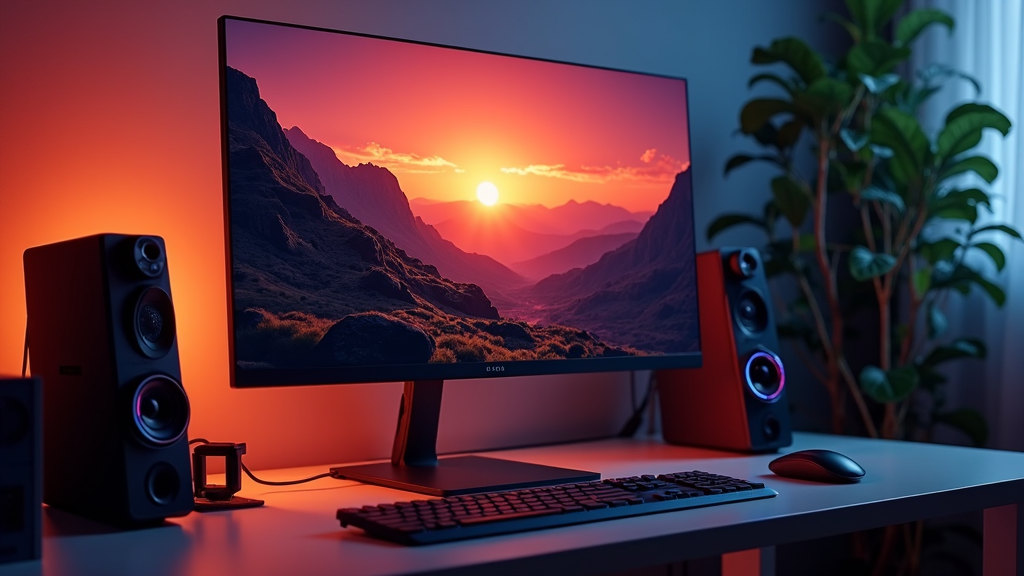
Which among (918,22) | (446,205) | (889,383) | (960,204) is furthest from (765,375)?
(918,22)

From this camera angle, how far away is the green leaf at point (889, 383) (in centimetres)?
187

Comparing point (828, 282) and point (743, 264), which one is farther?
point (828, 282)

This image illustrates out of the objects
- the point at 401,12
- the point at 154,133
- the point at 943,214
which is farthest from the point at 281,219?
the point at 943,214

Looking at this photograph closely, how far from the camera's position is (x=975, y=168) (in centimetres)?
192

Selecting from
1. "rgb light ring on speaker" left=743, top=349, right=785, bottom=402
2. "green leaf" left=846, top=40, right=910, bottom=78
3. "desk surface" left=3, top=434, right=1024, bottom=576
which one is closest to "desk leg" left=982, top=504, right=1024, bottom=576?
"desk surface" left=3, top=434, right=1024, bottom=576

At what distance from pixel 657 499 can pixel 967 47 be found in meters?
1.69

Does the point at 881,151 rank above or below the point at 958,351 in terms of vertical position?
above

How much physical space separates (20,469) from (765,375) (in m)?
1.10

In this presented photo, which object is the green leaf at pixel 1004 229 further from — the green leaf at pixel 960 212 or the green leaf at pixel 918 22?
the green leaf at pixel 918 22

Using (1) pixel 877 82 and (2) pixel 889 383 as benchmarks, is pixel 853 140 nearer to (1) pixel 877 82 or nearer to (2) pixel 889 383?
(1) pixel 877 82

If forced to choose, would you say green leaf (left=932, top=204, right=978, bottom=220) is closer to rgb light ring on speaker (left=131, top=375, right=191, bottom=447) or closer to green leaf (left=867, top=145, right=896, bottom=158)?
green leaf (left=867, top=145, right=896, bottom=158)

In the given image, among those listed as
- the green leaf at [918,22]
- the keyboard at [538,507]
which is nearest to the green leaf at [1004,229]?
the green leaf at [918,22]

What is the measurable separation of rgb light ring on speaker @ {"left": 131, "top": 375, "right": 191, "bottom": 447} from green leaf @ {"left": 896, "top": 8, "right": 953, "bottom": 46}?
5.64ft

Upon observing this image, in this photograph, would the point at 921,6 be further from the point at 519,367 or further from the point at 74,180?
the point at 74,180
